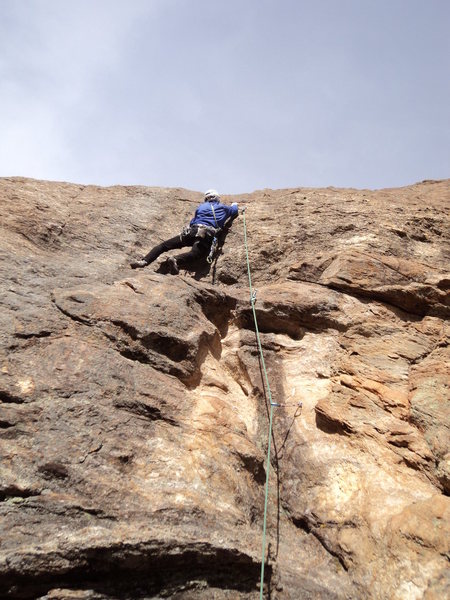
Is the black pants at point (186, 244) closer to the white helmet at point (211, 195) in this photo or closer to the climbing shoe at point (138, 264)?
the climbing shoe at point (138, 264)

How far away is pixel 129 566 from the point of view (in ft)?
10.0

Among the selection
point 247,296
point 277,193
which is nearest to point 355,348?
point 247,296

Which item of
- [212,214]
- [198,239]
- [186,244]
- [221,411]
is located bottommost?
[221,411]

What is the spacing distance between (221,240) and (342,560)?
5285 mm

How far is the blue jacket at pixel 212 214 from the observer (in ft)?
24.3

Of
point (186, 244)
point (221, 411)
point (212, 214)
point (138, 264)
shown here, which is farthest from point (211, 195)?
point (221, 411)

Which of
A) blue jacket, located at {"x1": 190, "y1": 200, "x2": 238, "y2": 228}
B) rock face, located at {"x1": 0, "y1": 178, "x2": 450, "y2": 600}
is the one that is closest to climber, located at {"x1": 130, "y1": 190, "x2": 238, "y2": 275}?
blue jacket, located at {"x1": 190, "y1": 200, "x2": 238, "y2": 228}

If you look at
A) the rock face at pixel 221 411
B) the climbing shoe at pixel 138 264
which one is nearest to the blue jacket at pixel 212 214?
the rock face at pixel 221 411

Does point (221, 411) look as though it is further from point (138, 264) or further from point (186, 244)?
point (186, 244)

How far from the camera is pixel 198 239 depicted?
7.06 meters

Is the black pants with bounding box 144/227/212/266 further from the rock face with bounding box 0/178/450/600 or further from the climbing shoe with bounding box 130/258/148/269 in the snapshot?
the rock face with bounding box 0/178/450/600

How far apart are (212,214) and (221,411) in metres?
4.07

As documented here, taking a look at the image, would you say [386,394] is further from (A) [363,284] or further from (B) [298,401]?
(A) [363,284]

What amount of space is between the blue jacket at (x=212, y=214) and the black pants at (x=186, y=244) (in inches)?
12.8
